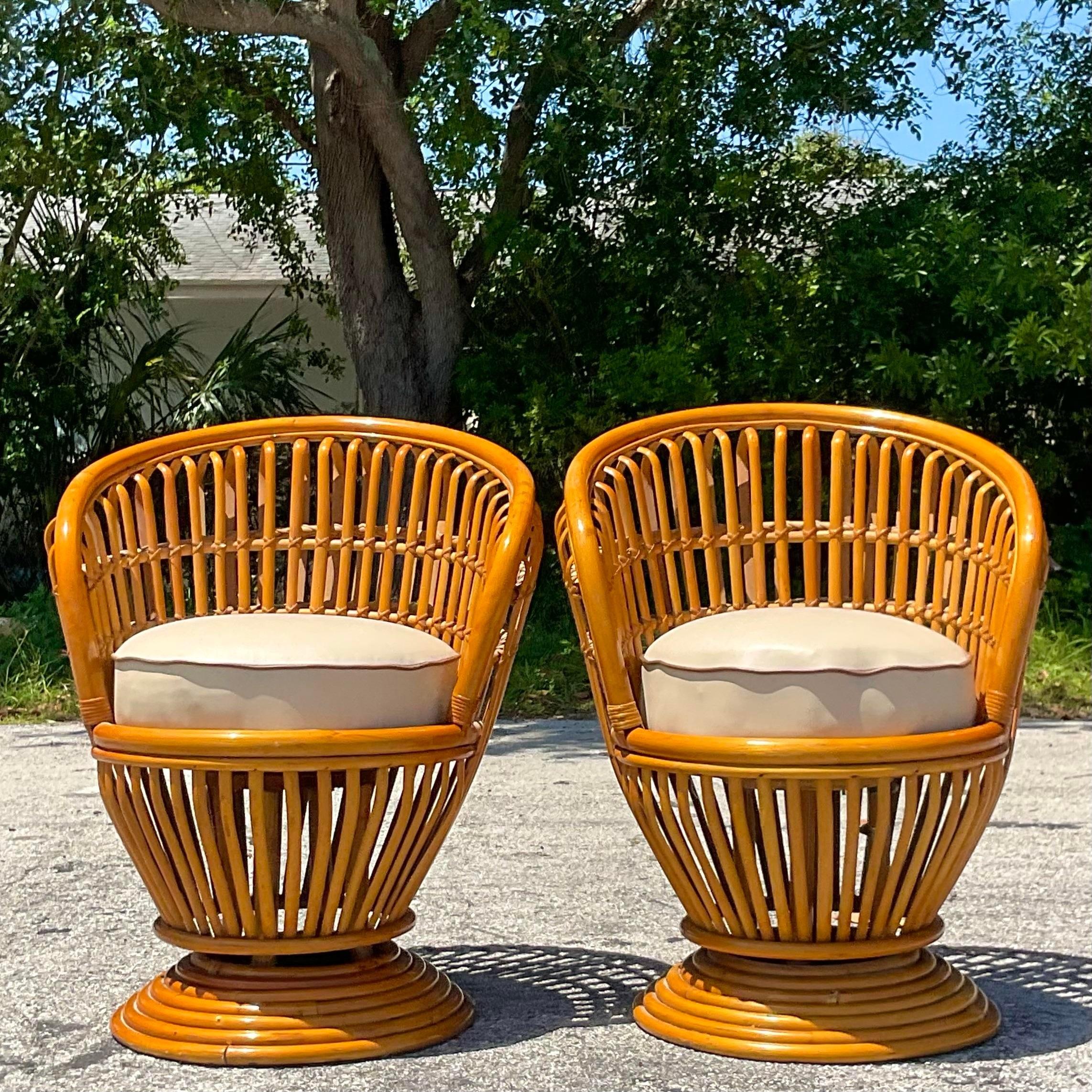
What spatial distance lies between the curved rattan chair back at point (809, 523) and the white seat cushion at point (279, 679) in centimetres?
37

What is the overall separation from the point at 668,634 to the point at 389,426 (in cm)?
85

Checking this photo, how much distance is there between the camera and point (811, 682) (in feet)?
8.59

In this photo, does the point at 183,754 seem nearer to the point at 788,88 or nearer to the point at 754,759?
the point at 754,759

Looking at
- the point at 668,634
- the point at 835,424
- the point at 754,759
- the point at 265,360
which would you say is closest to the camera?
the point at 754,759

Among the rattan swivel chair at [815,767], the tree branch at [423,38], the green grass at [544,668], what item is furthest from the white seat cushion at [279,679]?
the tree branch at [423,38]

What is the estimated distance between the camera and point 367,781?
275 cm

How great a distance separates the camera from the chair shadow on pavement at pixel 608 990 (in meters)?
2.83

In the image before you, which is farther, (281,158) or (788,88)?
(281,158)

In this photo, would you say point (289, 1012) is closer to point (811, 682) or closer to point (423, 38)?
point (811, 682)

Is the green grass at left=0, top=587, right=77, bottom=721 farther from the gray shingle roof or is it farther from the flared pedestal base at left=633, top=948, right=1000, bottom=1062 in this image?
the flared pedestal base at left=633, top=948, right=1000, bottom=1062

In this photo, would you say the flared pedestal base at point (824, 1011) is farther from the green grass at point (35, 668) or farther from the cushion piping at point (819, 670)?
the green grass at point (35, 668)

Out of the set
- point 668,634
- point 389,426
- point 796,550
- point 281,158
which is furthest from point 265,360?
point 668,634

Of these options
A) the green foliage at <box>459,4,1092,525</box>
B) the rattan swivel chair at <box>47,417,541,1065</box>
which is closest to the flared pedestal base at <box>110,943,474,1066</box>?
the rattan swivel chair at <box>47,417,541,1065</box>

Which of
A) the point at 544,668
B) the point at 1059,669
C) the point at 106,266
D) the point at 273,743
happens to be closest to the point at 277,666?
the point at 273,743
